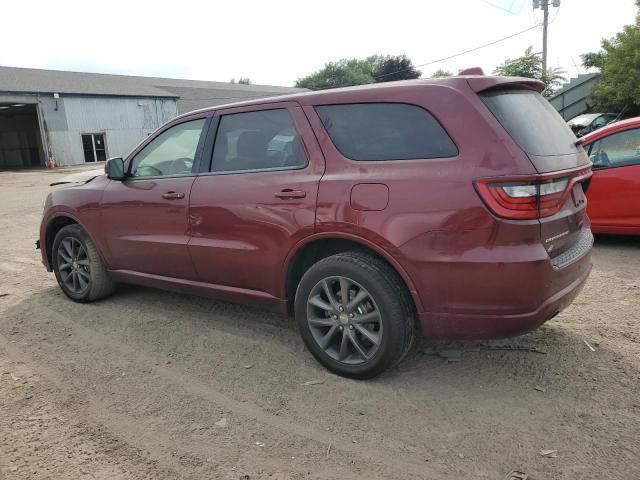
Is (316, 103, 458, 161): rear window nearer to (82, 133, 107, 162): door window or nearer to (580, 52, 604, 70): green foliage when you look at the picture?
(580, 52, 604, 70): green foliage

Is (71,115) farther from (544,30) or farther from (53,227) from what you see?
(53,227)

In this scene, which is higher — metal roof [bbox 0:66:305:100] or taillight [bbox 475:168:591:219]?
metal roof [bbox 0:66:305:100]

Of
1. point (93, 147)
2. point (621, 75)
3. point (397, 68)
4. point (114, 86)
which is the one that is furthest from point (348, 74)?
point (621, 75)

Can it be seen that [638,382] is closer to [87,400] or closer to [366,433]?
[366,433]

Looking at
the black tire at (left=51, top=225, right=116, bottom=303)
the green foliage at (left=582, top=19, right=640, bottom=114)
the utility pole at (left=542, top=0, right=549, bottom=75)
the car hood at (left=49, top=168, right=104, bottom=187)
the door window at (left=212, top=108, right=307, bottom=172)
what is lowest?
the black tire at (left=51, top=225, right=116, bottom=303)

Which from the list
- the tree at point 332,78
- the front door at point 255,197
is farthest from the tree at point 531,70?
the tree at point 332,78

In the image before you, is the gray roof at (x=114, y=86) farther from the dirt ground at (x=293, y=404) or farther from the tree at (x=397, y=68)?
the dirt ground at (x=293, y=404)

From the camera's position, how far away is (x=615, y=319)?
4105 mm

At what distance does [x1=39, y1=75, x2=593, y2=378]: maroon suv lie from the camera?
2.77m

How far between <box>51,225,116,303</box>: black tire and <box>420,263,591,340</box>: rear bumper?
3270 millimetres

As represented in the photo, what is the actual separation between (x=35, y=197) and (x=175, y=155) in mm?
12947

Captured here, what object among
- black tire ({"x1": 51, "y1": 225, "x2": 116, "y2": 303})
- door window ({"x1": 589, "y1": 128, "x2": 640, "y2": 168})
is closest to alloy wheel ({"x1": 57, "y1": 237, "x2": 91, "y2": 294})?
black tire ({"x1": 51, "y1": 225, "x2": 116, "y2": 303})

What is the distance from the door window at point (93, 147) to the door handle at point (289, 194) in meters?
31.4

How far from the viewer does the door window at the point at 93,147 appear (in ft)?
103
